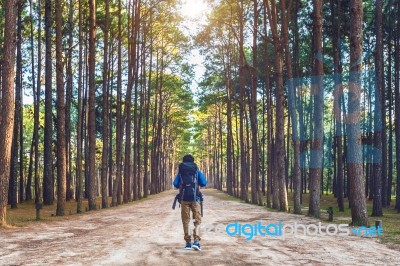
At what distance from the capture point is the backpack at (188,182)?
8.60 metres

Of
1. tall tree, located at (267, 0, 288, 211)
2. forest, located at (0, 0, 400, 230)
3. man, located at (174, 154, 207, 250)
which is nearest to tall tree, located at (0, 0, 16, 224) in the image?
forest, located at (0, 0, 400, 230)

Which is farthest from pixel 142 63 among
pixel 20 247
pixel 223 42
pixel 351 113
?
pixel 20 247

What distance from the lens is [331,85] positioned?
121 feet

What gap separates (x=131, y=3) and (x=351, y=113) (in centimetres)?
2284

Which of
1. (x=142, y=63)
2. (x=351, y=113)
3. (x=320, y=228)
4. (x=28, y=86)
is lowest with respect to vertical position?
(x=320, y=228)

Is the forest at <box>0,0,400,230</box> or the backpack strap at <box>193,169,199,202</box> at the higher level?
the forest at <box>0,0,400,230</box>

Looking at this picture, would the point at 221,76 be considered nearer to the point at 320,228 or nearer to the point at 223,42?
the point at 223,42

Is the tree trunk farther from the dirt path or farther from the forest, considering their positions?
the dirt path

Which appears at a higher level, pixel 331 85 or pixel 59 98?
pixel 331 85

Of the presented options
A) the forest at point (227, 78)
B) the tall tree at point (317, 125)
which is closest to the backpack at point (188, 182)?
the forest at point (227, 78)

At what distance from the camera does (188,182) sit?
860 centimetres

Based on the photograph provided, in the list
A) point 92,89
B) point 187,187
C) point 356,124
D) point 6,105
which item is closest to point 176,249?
point 187,187

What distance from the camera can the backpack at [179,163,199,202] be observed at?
28.2 ft

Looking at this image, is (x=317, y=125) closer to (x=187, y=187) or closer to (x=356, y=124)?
(x=356, y=124)
